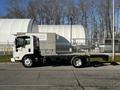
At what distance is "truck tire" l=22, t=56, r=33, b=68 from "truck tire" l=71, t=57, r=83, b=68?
3.29m

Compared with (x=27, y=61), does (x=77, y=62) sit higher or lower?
lower

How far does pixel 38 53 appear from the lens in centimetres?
2645

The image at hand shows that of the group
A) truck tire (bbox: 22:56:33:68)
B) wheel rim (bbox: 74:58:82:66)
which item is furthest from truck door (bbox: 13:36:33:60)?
wheel rim (bbox: 74:58:82:66)

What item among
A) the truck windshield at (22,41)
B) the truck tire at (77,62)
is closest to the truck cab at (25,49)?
the truck windshield at (22,41)

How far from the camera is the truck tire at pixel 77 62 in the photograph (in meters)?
25.7

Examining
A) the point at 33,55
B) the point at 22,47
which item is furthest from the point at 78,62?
the point at 22,47

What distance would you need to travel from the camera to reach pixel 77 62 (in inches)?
1020

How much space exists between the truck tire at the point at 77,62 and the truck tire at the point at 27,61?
329 centimetres

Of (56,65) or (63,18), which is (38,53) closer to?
(56,65)

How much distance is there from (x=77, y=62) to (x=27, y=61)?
391cm

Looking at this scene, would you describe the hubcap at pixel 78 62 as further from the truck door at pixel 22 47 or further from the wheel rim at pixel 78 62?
the truck door at pixel 22 47

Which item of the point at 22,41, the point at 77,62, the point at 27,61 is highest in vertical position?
the point at 22,41

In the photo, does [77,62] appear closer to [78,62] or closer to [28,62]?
[78,62]

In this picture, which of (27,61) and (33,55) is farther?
(33,55)
